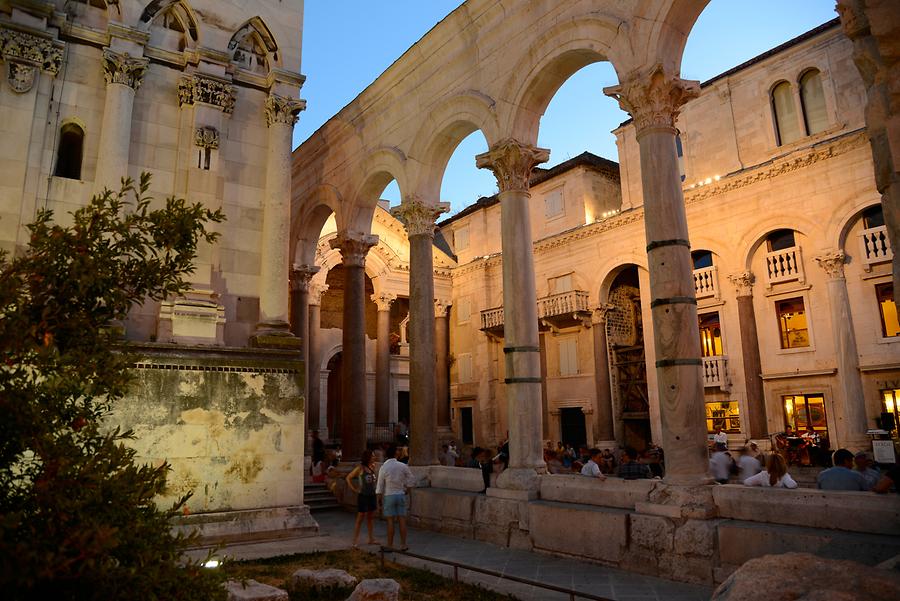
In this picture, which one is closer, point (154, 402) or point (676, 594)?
point (676, 594)

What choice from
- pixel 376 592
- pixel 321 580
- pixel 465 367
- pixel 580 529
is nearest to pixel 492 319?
pixel 465 367

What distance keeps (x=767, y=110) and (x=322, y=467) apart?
15.7 metres

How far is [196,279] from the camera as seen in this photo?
9.80 m

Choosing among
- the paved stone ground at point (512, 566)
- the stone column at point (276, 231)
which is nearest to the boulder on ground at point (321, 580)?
the paved stone ground at point (512, 566)

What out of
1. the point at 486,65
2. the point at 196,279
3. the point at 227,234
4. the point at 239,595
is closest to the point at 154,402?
the point at 196,279

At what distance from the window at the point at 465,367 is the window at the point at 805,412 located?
1212 cm

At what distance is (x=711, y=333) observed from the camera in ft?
63.7

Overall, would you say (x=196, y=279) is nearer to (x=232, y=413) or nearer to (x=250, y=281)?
(x=250, y=281)

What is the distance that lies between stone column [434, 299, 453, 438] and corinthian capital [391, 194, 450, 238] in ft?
37.9

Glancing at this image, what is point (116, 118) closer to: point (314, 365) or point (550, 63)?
point (550, 63)

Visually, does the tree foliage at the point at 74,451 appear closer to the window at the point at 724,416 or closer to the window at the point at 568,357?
the window at the point at 724,416

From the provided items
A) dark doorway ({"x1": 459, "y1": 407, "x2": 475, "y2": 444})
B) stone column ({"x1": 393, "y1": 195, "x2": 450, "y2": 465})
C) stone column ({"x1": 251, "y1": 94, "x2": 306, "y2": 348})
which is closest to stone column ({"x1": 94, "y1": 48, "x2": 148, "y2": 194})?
stone column ({"x1": 251, "y1": 94, "x2": 306, "y2": 348})

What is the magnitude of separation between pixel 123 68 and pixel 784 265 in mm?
16364

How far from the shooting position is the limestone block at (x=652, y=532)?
7.00 meters
